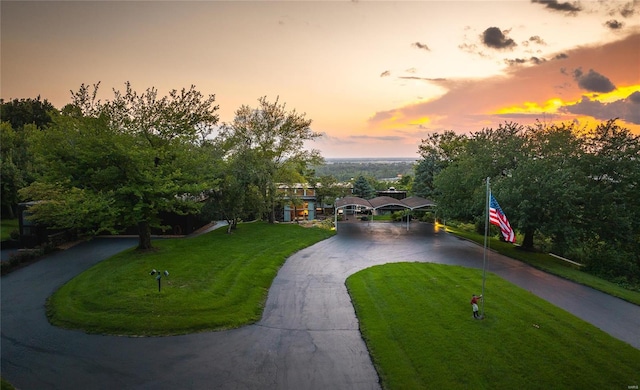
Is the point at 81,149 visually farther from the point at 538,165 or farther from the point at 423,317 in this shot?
the point at 538,165

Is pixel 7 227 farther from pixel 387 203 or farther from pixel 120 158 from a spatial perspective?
pixel 387 203

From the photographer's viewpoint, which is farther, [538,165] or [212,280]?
[538,165]

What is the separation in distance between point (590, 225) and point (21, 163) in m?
43.2

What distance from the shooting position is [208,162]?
23.4 metres

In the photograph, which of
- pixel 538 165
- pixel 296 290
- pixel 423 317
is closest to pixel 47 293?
pixel 296 290

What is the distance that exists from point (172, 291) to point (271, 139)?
69.8 feet

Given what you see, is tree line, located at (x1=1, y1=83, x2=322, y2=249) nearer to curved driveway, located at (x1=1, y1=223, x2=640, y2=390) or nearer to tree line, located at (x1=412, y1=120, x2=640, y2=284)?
curved driveway, located at (x1=1, y1=223, x2=640, y2=390)

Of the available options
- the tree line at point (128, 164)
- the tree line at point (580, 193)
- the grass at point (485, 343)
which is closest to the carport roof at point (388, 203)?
the tree line at point (580, 193)

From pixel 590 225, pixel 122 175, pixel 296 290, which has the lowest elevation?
pixel 296 290

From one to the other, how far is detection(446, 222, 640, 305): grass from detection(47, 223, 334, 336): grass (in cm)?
1516

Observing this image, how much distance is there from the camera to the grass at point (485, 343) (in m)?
9.25

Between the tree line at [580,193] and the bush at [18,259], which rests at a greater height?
the tree line at [580,193]

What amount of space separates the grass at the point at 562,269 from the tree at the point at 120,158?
2077 centimetres

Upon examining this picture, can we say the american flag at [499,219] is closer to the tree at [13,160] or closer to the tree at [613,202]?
the tree at [613,202]
